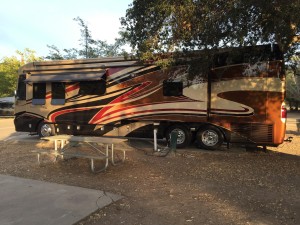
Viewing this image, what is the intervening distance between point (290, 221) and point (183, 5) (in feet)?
14.2

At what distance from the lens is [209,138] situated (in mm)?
11398

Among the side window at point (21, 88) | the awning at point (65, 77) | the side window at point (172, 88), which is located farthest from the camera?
the side window at point (21, 88)

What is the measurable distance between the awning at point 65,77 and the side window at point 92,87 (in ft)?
1.01

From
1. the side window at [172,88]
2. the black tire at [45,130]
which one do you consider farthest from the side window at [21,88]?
the side window at [172,88]

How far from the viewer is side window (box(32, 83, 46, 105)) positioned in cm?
1425

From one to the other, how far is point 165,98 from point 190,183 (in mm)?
5207

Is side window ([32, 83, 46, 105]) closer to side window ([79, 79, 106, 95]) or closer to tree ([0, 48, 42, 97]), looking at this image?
side window ([79, 79, 106, 95])

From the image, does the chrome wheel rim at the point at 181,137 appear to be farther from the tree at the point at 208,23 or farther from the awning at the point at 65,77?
→ the tree at the point at 208,23

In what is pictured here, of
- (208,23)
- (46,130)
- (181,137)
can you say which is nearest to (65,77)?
(46,130)

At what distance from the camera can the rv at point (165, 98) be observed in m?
10.2

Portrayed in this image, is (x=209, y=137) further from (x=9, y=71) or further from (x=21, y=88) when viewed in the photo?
(x=9, y=71)

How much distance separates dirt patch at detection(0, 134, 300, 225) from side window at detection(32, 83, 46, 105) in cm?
376

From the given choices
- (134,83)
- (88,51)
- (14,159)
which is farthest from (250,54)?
(88,51)

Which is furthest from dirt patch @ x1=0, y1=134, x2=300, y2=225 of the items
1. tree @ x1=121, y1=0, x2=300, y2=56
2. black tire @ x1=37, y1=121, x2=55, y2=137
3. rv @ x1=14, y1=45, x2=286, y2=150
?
black tire @ x1=37, y1=121, x2=55, y2=137
